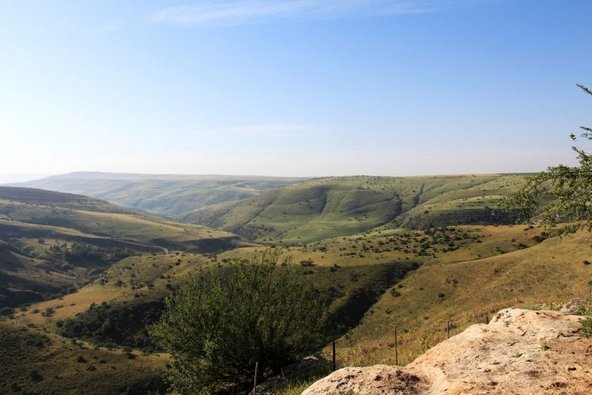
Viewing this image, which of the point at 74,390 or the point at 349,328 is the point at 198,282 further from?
the point at 349,328

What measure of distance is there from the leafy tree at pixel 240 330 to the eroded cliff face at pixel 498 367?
10.5 m

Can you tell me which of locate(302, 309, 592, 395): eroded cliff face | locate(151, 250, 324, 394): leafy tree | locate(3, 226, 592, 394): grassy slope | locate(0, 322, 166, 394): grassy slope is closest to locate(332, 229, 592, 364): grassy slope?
locate(3, 226, 592, 394): grassy slope

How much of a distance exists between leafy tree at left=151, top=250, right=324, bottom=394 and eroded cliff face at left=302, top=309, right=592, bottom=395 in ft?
34.4

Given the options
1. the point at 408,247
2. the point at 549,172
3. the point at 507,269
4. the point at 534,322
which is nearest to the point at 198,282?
the point at 534,322

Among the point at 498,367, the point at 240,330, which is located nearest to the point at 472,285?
the point at 240,330

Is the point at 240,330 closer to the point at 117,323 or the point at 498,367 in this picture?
the point at 498,367

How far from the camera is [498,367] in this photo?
15.2m

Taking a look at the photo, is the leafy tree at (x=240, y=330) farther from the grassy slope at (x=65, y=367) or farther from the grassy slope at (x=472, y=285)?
the grassy slope at (x=472, y=285)

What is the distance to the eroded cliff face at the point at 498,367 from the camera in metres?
13.3

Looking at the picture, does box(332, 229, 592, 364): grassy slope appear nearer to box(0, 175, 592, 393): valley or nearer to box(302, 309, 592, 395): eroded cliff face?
box(0, 175, 592, 393): valley

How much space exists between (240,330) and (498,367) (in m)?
15.9

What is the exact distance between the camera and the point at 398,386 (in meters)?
15.5

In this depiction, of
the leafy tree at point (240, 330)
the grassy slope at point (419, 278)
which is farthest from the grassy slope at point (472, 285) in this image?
the leafy tree at point (240, 330)

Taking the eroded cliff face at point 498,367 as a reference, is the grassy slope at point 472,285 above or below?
below
